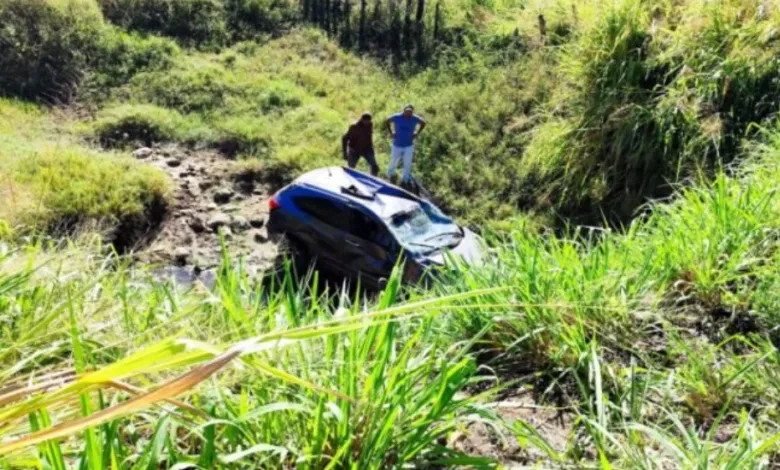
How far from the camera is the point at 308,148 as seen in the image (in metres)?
12.6

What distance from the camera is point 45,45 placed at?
15.8 m

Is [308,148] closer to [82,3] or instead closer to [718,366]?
[82,3]

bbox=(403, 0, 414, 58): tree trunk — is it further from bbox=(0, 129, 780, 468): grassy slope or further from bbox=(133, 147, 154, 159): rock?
bbox=(0, 129, 780, 468): grassy slope

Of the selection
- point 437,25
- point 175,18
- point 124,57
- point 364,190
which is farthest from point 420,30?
point 364,190

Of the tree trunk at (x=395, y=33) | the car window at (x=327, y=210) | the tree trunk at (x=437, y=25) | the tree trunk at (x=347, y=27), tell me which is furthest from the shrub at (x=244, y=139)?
the tree trunk at (x=437, y=25)

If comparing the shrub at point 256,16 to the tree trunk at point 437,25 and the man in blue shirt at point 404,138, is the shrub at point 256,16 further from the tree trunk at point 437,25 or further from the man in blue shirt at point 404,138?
the man in blue shirt at point 404,138

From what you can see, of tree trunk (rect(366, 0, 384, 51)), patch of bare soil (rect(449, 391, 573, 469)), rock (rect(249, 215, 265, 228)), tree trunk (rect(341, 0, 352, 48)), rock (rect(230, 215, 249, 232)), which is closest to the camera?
patch of bare soil (rect(449, 391, 573, 469))

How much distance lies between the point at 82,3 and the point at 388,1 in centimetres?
815

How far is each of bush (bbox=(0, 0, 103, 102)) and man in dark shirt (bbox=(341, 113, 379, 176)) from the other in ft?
24.7

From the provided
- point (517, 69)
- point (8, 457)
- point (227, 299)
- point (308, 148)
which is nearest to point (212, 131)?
point (308, 148)

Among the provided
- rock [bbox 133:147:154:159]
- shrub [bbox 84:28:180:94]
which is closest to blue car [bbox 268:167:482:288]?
rock [bbox 133:147:154:159]

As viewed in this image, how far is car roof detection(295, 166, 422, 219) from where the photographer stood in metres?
8.43

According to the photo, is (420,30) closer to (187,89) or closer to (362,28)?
(362,28)

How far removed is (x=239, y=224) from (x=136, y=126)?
14.3 ft
